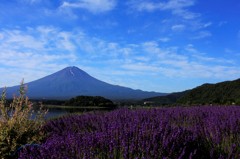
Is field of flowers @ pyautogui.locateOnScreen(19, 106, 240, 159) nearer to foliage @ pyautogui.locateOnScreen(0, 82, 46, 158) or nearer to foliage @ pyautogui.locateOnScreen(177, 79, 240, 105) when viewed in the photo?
foliage @ pyautogui.locateOnScreen(0, 82, 46, 158)

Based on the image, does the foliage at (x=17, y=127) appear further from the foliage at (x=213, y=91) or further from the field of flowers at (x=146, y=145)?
the foliage at (x=213, y=91)

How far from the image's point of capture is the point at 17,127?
6062 mm

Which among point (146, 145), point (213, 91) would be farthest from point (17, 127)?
point (213, 91)

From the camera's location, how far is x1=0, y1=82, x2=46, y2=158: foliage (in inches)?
210

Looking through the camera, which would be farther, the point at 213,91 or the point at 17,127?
the point at 213,91

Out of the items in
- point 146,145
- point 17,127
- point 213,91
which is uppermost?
point 213,91

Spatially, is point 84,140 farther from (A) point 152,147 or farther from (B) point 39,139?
(B) point 39,139

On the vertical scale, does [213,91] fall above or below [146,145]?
above

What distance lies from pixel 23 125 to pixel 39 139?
786 mm

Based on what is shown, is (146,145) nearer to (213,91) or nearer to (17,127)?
(17,127)

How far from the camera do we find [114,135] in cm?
402

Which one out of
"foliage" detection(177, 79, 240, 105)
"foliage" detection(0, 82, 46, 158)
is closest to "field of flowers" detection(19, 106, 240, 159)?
"foliage" detection(0, 82, 46, 158)

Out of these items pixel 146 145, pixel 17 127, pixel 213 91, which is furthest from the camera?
pixel 213 91

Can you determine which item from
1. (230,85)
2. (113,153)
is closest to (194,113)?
(113,153)
